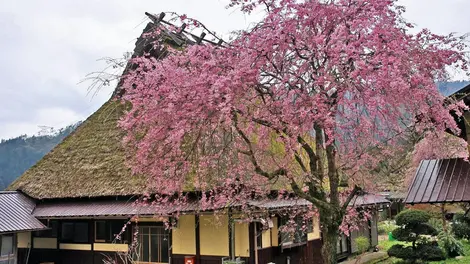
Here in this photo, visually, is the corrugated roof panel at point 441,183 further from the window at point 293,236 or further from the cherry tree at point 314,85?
the window at point 293,236

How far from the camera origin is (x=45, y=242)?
564 inches

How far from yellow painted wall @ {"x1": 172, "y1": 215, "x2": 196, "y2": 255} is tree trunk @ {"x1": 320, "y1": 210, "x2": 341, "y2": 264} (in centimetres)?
541

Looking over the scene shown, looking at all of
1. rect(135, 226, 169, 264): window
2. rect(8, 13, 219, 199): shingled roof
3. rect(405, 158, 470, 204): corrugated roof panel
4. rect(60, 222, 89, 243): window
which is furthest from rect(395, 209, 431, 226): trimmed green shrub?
rect(60, 222, 89, 243): window

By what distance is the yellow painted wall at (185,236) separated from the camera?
37.1 ft

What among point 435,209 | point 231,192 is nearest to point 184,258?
point 231,192

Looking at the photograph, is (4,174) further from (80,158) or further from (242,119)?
(242,119)

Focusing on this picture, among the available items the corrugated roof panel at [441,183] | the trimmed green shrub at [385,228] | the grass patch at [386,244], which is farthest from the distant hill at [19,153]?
the corrugated roof panel at [441,183]

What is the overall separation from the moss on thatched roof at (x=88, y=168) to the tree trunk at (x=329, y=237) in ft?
21.4

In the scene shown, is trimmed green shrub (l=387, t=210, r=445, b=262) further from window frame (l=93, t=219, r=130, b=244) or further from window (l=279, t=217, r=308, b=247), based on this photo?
window frame (l=93, t=219, r=130, b=244)

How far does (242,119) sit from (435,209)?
20082mm

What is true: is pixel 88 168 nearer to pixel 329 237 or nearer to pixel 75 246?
pixel 75 246

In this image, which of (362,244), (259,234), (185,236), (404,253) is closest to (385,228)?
(362,244)

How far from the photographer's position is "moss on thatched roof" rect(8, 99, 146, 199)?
12.8 m

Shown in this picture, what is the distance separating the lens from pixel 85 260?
1322 cm
